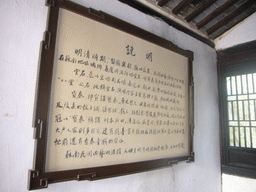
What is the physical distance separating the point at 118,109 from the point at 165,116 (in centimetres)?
50

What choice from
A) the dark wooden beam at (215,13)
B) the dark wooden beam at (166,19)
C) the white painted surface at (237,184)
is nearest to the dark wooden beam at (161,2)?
the dark wooden beam at (166,19)

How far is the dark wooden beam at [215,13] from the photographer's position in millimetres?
1813

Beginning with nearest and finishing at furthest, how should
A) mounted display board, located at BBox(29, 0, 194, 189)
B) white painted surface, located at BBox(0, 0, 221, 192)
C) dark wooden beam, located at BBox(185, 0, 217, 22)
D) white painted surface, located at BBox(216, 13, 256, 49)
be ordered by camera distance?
white painted surface, located at BBox(0, 0, 221, 192), mounted display board, located at BBox(29, 0, 194, 189), dark wooden beam, located at BBox(185, 0, 217, 22), white painted surface, located at BBox(216, 13, 256, 49)

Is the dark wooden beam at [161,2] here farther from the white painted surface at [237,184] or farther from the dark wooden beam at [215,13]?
the white painted surface at [237,184]

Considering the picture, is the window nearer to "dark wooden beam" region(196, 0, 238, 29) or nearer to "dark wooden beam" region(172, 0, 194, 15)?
"dark wooden beam" region(196, 0, 238, 29)

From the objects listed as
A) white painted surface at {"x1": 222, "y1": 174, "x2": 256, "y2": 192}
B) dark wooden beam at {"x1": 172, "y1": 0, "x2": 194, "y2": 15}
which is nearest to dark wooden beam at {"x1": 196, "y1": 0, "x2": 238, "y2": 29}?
dark wooden beam at {"x1": 172, "y1": 0, "x2": 194, "y2": 15}

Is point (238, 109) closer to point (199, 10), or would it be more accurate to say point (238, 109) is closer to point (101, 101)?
point (199, 10)

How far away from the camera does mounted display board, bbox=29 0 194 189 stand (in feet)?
3.38

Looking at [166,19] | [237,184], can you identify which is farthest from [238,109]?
[166,19]

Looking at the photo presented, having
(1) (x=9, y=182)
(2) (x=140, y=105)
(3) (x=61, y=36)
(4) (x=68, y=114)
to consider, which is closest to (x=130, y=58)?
(2) (x=140, y=105)

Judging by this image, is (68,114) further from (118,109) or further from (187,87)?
(187,87)

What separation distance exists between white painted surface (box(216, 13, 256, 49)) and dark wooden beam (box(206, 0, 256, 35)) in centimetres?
22

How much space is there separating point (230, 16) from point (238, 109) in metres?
1.01

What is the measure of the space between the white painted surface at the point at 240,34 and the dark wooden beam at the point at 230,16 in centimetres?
22
